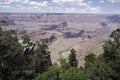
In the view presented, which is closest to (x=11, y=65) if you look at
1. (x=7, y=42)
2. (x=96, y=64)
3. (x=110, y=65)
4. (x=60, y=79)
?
(x=7, y=42)

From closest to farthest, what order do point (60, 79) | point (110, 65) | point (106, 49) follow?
point (60, 79) < point (110, 65) < point (106, 49)

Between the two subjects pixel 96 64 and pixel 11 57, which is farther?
pixel 96 64

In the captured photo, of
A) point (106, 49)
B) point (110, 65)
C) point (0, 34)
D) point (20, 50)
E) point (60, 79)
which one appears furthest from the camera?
point (106, 49)

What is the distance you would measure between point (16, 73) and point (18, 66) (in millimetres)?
1435

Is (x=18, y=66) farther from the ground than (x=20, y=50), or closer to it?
closer to it

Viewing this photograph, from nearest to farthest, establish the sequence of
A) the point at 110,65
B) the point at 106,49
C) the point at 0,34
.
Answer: the point at 0,34 → the point at 110,65 → the point at 106,49

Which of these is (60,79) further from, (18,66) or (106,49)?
(106,49)

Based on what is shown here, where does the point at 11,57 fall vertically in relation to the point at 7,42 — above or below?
below

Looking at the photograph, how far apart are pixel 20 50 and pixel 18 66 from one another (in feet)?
8.10

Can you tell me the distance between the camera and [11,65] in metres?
36.6

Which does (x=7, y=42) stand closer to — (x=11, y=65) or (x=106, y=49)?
(x=11, y=65)

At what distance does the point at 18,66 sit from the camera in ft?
124

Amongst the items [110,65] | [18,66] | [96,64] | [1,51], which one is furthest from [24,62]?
[110,65]

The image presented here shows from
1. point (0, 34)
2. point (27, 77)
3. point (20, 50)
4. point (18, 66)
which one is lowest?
point (27, 77)
